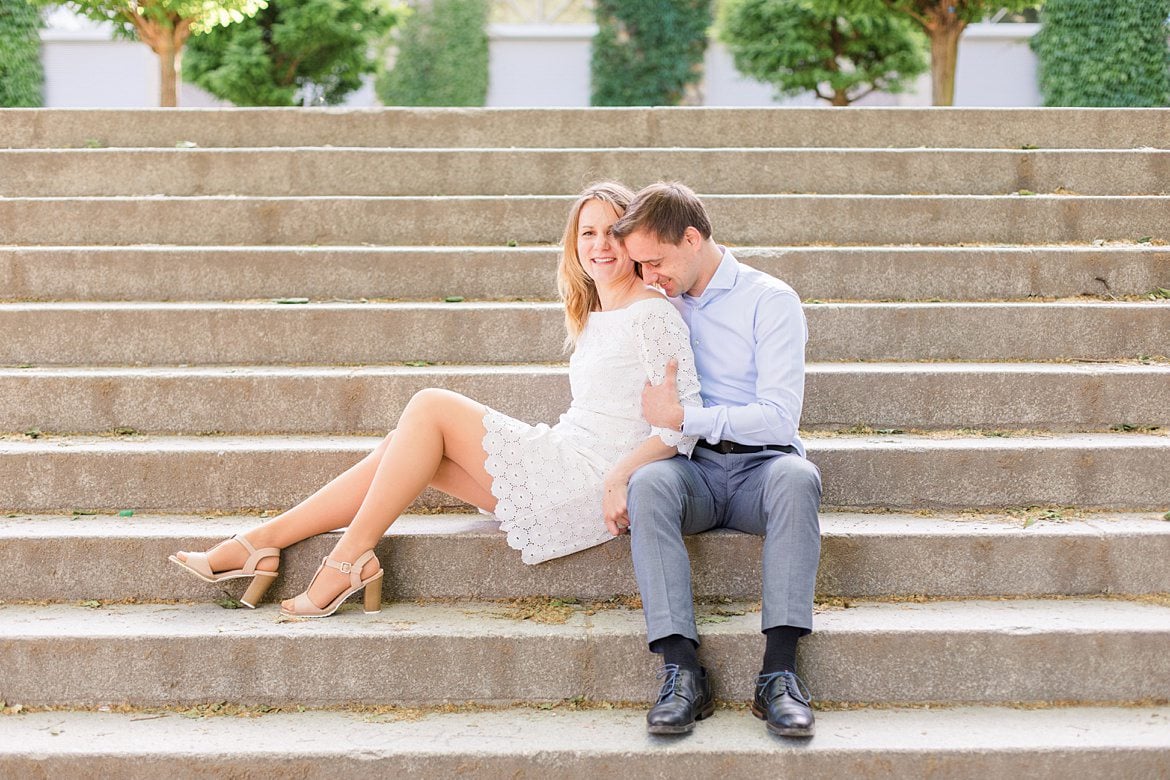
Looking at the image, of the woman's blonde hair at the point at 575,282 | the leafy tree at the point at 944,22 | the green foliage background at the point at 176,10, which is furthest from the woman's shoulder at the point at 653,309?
the leafy tree at the point at 944,22

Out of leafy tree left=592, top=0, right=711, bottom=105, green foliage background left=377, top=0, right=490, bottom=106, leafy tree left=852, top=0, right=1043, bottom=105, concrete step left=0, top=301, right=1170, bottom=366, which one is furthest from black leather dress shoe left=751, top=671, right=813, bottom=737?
green foliage background left=377, top=0, right=490, bottom=106

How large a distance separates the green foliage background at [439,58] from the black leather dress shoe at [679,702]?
524 inches

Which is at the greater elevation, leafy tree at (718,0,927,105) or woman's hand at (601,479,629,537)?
leafy tree at (718,0,927,105)

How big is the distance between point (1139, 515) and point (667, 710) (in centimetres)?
173

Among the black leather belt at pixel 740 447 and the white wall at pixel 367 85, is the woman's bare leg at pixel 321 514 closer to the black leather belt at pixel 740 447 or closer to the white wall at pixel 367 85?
the black leather belt at pixel 740 447

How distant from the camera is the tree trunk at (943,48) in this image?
7.69 m

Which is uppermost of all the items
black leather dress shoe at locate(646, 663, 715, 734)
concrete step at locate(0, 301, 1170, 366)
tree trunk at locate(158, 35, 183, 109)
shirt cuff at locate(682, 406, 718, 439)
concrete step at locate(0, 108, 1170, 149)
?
tree trunk at locate(158, 35, 183, 109)

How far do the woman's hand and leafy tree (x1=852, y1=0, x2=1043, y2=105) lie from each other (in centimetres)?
588

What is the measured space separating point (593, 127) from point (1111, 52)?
878cm

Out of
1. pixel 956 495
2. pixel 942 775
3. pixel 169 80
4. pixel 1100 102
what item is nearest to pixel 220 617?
pixel 942 775

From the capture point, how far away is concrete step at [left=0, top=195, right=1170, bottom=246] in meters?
4.48

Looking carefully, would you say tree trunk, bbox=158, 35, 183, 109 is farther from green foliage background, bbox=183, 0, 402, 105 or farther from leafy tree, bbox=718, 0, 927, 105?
leafy tree, bbox=718, 0, 927, 105

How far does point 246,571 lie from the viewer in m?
2.93

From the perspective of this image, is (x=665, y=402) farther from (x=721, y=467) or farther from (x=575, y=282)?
(x=575, y=282)
